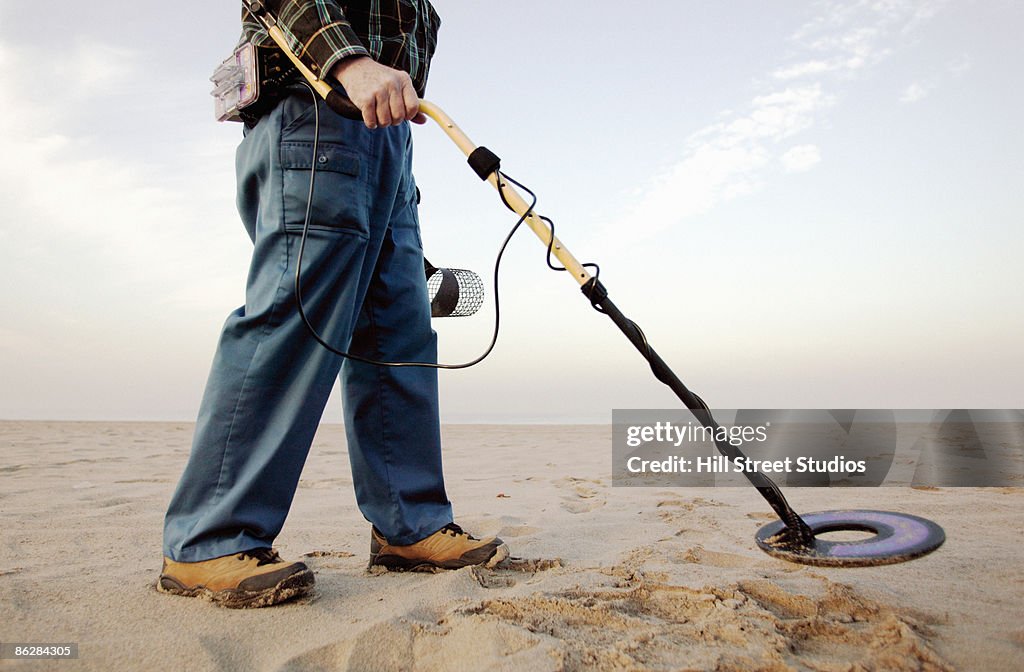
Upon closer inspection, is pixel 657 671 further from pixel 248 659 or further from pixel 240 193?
pixel 240 193

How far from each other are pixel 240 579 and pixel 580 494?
84.0 inches

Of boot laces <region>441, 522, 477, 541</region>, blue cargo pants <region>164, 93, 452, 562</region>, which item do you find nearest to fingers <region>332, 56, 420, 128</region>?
blue cargo pants <region>164, 93, 452, 562</region>

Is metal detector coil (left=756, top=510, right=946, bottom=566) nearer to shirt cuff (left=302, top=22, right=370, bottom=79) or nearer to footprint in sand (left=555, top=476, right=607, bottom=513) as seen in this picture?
footprint in sand (left=555, top=476, right=607, bottom=513)

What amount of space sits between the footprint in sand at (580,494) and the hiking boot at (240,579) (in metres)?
1.57

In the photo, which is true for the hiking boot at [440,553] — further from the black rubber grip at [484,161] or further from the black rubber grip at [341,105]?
the black rubber grip at [341,105]

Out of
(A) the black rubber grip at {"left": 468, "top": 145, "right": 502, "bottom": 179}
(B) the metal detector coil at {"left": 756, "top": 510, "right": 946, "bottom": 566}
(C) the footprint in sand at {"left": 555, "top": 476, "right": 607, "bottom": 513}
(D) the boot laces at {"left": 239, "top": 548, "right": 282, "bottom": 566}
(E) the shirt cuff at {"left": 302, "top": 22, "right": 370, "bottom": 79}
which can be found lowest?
(C) the footprint in sand at {"left": 555, "top": 476, "right": 607, "bottom": 513}

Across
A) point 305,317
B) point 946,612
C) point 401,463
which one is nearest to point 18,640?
point 305,317

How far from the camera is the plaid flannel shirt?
158 centimetres

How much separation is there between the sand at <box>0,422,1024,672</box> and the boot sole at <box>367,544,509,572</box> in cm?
4

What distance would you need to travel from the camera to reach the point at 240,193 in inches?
70.5

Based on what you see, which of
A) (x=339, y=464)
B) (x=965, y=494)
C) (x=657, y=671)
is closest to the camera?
(x=657, y=671)

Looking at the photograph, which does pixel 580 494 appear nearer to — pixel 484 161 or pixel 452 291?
pixel 452 291

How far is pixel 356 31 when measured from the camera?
5.82 ft

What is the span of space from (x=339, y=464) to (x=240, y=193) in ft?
10.7
